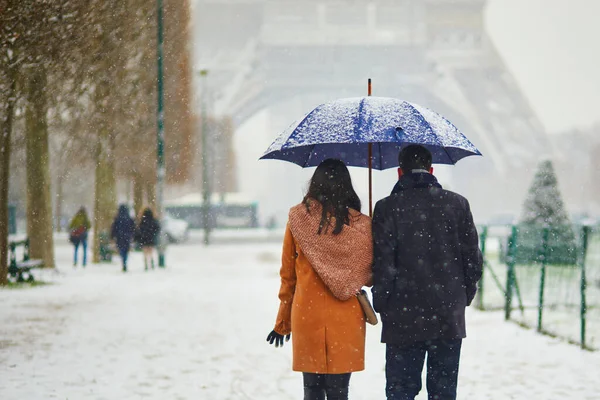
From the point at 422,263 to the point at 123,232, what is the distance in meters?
16.2

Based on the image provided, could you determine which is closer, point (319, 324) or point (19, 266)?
point (319, 324)

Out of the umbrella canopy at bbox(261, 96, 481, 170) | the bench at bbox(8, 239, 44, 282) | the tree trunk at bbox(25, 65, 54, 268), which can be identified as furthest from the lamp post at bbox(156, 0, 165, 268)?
the umbrella canopy at bbox(261, 96, 481, 170)

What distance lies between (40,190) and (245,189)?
271ft

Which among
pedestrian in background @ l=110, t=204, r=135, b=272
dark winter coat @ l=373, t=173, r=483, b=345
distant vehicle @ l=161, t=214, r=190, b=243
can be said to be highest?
dark winter coat @ l=373, t=173, r=483, b=345

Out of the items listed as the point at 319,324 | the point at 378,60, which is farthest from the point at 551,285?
the point at 378,60

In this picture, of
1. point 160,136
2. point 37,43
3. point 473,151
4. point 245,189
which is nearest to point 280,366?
point 473,151

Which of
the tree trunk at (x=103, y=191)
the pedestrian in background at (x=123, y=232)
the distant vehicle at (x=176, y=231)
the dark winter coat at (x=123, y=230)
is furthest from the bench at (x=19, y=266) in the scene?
the distant vehicle at (x=176, y=231)

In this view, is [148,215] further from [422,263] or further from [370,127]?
[422,263]

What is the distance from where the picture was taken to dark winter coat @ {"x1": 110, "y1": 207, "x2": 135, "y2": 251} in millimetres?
19562

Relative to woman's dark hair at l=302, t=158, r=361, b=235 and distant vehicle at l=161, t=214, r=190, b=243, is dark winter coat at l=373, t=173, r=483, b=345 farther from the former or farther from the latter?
distant vehicle at l=161, t=214, r=190, b=243

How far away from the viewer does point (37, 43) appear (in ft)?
37.4

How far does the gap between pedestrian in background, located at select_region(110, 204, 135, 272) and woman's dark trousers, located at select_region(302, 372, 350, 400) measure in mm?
15279

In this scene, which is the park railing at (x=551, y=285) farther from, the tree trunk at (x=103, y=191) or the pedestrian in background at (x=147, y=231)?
the tree trunk at (x=103, y=191)

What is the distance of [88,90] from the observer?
17.4 meters
